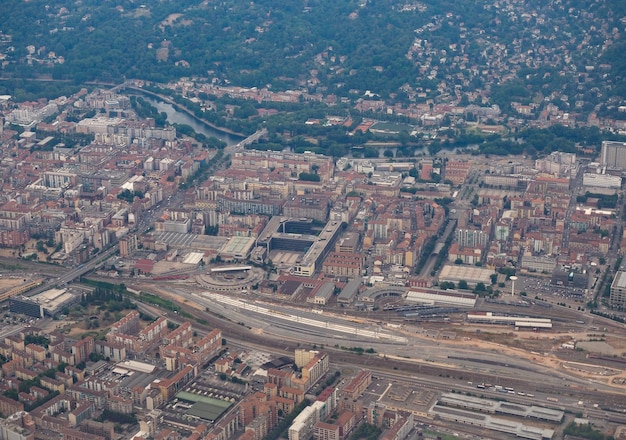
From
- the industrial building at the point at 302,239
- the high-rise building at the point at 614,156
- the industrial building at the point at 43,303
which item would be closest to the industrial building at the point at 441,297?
the industrial building at the point at 302,239

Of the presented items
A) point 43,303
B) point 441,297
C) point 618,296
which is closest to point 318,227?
point 441,297

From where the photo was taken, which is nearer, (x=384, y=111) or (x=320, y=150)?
(x=320, y=150)

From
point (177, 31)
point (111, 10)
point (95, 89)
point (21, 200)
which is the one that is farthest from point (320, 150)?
point (111, 10)

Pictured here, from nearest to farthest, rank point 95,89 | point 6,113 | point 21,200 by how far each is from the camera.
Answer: point 21,200 → point 6,113 → point 95,89

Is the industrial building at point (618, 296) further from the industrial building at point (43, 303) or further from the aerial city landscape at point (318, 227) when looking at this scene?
the industrial building at point (43, 303)

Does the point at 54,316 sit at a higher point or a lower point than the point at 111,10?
lower

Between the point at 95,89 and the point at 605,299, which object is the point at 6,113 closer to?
the point at 95,89

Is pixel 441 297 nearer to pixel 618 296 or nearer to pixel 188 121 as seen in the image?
pixel 618 296

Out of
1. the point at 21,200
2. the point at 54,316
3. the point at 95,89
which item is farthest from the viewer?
the point at 95,89
